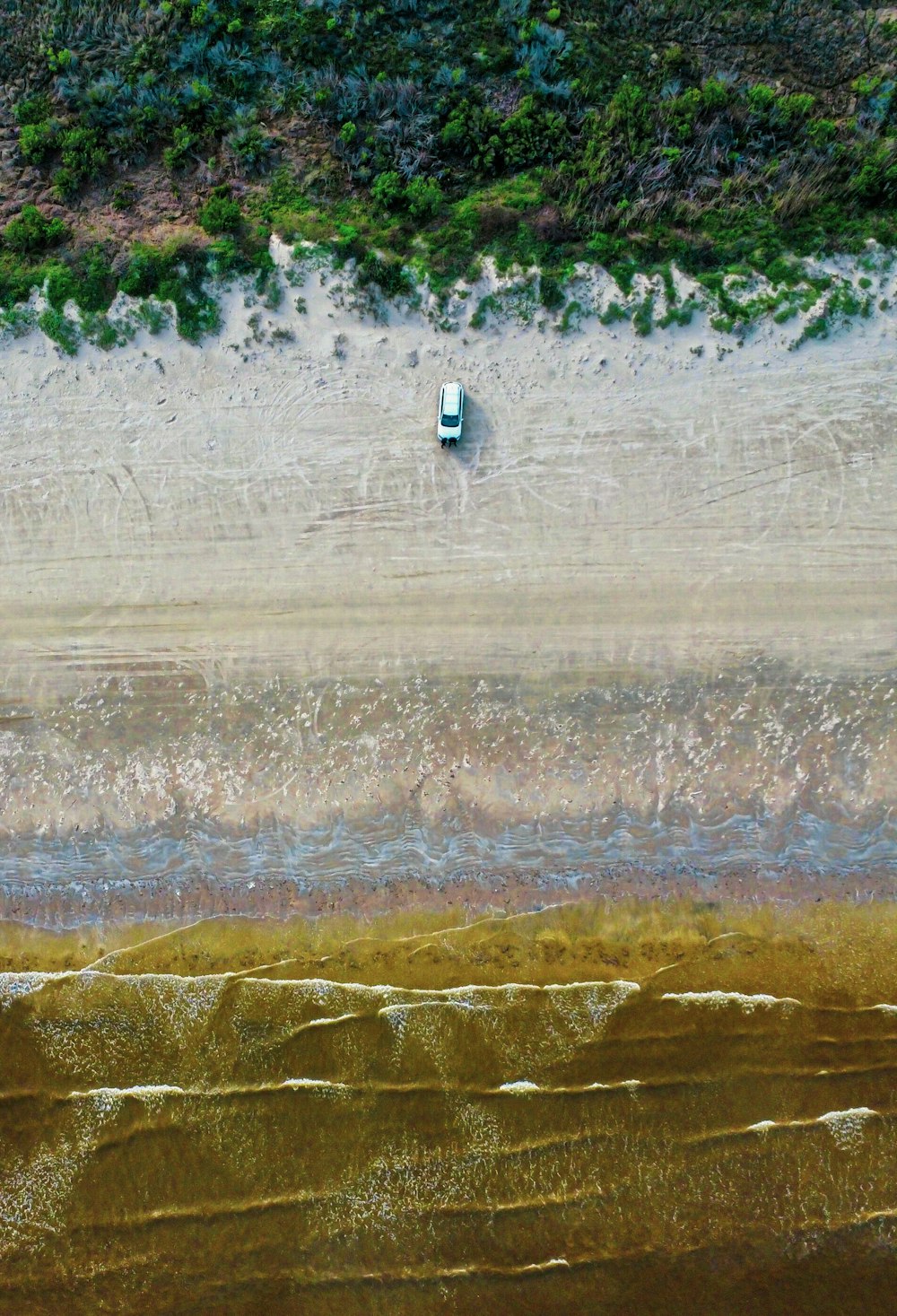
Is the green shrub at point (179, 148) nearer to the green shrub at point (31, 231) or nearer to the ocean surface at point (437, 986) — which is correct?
the green shrub at point (31, 231)

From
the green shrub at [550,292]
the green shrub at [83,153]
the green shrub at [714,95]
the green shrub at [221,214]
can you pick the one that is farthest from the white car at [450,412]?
the green shrub at [83,153]

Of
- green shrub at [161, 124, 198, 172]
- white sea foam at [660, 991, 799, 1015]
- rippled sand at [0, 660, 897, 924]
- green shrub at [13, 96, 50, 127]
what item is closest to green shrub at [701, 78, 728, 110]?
green shrub at [161, 124, 198, 172]

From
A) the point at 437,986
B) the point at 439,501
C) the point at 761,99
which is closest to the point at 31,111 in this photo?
the point at 439,501

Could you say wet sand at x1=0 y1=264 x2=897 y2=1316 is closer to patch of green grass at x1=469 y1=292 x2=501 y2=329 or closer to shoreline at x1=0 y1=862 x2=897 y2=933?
shoreline at x1=0 y1=862 x2=897 y2=933

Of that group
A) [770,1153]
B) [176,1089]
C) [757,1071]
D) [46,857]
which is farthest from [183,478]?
[770,1153]

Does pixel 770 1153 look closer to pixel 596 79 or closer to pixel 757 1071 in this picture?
pixel 757 1071

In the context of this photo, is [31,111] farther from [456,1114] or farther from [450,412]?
[456,1114]
